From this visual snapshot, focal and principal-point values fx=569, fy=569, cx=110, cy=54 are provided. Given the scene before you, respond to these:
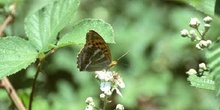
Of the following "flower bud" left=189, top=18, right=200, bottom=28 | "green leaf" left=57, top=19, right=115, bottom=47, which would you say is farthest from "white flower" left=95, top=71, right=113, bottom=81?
"flower bud" left=189, top=18, right=200, bottom=28

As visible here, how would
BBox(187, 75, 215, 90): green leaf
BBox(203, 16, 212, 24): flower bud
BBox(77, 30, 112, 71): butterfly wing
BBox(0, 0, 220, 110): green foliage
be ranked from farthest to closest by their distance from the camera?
BBox(0, 0, 220, 110): green foliage < BBox(77, 30, 112, 71): butterfly wing < BBox(203, 16, 212, 24): flower bud < BBox(187, 75, 215, 90): green leaf

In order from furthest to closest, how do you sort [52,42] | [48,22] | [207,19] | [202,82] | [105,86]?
1. [48,22]
2. [52,42]
3. [105,86]
4. [207,19]
5. [202,82]

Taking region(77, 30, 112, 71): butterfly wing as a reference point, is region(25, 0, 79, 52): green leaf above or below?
above

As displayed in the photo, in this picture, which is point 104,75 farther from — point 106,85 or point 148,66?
point 148,66

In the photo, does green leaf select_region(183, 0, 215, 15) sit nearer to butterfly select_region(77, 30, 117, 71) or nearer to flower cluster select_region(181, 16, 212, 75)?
flower cluster select_region(181, 16, 212, 75)

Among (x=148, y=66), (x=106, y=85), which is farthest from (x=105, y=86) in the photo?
(x=148, y=66)

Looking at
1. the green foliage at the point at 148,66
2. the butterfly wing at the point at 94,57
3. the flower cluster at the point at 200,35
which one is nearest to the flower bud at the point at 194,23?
the flower cluster at the point at 200,35

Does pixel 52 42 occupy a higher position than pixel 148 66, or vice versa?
pixel 148 66
